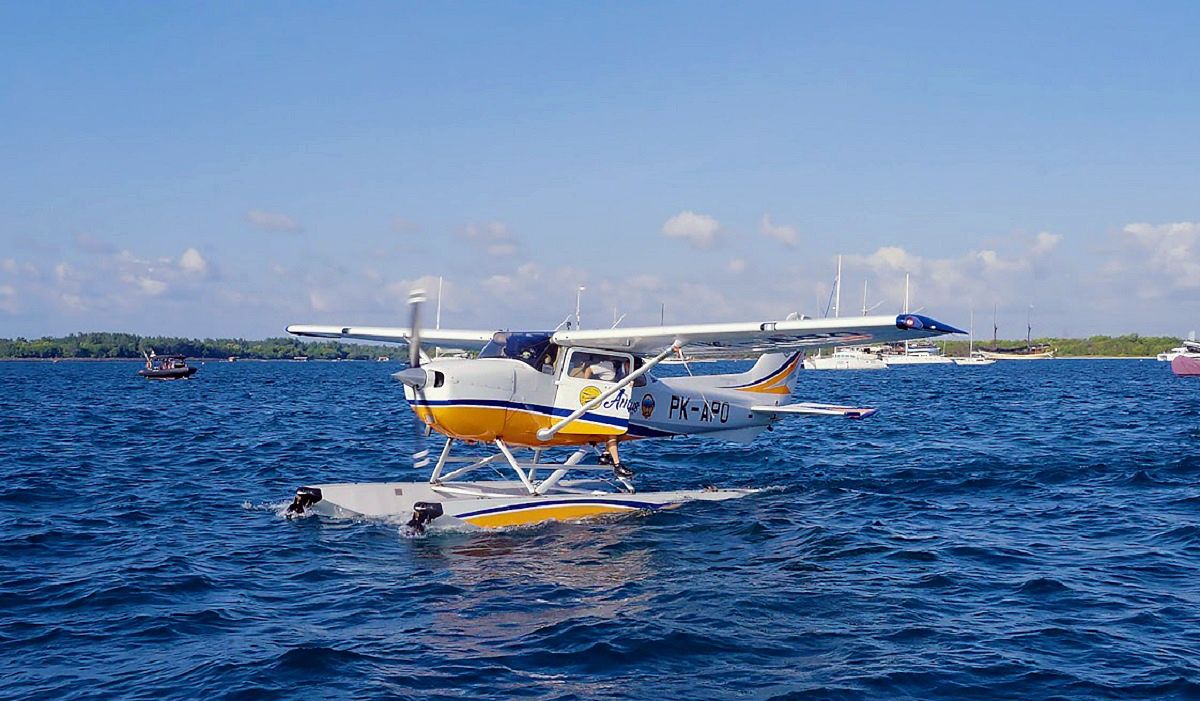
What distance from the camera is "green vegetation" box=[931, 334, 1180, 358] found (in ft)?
510

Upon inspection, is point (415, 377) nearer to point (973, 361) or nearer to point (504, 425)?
point (504, 425)

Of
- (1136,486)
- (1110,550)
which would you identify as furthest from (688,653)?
(1136,486)

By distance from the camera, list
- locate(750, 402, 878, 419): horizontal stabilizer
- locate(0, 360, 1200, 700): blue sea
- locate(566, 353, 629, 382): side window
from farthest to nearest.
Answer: locate(750, 402, 878, 419): horizontal stabilizer → locate(566, 353, 629, 382): side window → locate(0, 360, 1200, 700): blue sea

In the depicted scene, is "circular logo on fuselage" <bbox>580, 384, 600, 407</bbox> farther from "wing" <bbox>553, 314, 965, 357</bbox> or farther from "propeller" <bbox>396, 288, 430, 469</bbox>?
"propeller" <bbox>396, 288, 430, 469</bbox>

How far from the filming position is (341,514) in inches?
492

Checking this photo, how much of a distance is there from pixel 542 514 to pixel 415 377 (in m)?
2.61

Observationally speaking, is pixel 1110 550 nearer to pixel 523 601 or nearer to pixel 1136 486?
pixel 1136 486

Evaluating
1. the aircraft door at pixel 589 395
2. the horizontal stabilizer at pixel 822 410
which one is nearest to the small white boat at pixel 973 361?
the horizontal stabilizer at pixel 822 410

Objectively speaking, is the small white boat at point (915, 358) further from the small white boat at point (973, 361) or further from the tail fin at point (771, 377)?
the tail fin at point (771, 377)

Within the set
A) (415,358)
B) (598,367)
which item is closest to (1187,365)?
(598,367)

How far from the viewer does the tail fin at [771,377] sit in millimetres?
17406

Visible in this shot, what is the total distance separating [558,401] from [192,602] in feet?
20.9

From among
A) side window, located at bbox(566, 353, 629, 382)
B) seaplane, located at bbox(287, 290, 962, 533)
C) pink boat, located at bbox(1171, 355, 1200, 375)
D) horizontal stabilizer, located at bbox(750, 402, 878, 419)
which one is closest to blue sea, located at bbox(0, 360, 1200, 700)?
seaplane, located at bbox(287, 290, 962, 533)

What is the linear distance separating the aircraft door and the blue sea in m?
1.62
